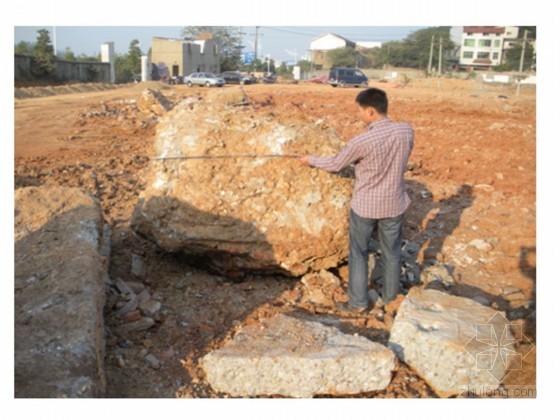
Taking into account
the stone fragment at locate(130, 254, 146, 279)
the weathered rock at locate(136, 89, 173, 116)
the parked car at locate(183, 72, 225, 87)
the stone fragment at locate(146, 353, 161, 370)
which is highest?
the parked car at locate(183, 72, 225, 87)

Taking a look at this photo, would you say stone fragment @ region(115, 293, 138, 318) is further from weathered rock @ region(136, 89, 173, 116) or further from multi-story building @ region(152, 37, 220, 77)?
multi-story building @ region(152, 37, 220, 77)

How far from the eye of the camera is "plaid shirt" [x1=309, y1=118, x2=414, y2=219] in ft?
13.0

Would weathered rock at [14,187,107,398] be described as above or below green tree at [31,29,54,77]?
below

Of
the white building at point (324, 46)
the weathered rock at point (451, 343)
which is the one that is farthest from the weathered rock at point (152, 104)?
the white building at point (324, 46)

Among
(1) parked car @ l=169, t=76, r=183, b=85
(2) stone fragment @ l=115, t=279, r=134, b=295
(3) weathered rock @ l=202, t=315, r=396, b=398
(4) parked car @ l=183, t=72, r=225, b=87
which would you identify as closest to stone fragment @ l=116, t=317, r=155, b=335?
Result: (2) stone fragment @ l=115, t=279, r=134, b=295

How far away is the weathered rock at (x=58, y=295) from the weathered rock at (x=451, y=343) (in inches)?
77.0

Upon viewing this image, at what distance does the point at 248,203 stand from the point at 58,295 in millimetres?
1677

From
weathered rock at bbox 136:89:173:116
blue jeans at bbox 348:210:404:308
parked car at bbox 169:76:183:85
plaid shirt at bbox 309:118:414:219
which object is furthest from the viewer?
parked car at bbox 169:76:183:85

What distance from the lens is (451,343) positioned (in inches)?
127

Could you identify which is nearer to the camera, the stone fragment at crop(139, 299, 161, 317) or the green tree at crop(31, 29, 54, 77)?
the stone fragment at crop(139, 299, 161, 317)

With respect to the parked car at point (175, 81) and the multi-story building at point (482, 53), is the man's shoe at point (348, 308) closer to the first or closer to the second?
the parked car at point (175, 81)

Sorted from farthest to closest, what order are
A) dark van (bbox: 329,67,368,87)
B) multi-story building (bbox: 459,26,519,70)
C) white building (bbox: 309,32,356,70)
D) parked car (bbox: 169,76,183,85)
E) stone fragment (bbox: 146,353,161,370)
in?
multi-story building (bbox: 459,26,519,70) < white building (bbox: 309,32,356,70) < parked car (bbox: 169,76,183,85) < dark van (bbox: 329,67,368,87) < stone fragment (bbox: 146,353,161,370)

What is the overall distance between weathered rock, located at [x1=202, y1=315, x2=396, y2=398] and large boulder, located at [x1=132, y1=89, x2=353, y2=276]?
1.32 meters

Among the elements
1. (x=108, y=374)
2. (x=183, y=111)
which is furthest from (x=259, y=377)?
(x=183, y=111)
